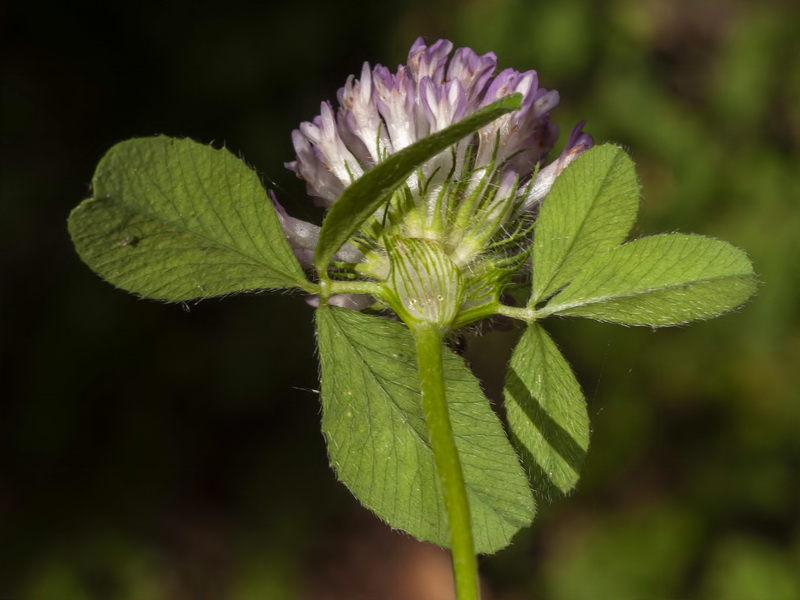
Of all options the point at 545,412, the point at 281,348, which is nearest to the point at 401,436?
the point at 545,412

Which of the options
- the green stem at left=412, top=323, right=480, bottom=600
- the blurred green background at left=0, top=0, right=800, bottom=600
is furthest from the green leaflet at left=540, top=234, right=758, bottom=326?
the blurred green background at left=0, top=0, right=800, bottom=600

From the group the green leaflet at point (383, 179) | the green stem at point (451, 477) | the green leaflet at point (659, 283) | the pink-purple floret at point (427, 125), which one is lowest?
the green stem at point (451, 477)

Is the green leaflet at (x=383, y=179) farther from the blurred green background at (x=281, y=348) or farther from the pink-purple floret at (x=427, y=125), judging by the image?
the blurred green background at (x=281, y=348)

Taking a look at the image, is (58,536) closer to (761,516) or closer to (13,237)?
(13,237)

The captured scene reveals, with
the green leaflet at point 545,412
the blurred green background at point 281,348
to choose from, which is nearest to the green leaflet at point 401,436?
the green leaflet at point 545,412

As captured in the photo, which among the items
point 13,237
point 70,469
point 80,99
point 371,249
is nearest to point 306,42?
point 80,99

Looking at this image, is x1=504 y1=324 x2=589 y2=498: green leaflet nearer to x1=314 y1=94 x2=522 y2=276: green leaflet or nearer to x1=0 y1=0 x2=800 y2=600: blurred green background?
x1=314 y1=94 x2=522 y2=276: green leaflet
